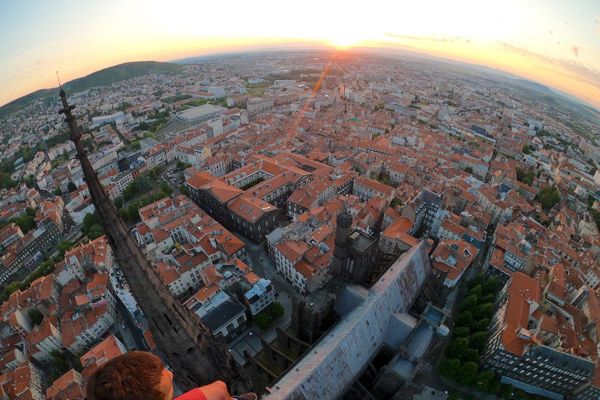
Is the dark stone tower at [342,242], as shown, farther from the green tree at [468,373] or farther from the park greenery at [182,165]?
the park greenery at [182,165]

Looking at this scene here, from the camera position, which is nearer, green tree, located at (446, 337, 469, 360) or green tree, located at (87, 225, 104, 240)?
green tree, located at (446, 337, 469, 360)

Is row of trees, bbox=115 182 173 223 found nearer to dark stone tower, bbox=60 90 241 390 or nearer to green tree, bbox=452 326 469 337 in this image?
dark stone tower, bbox=60 90 241 390

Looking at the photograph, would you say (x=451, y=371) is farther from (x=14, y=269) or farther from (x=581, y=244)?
(x=14, y=269)

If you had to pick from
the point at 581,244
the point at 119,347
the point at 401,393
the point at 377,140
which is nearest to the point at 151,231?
the point at 119,347

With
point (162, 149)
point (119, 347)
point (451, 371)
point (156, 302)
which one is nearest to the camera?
point (156, 302)

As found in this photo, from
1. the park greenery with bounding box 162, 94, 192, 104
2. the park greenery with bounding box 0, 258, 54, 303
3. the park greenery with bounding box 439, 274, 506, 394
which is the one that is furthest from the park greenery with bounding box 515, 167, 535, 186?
the park greenery with bounding box 162, 94, 192, 104

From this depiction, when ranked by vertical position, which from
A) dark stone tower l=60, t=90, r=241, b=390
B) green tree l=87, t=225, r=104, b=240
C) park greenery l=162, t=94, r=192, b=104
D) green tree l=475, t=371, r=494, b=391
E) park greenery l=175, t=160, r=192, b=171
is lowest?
green tree l=475, t=371, r=494, b=391
